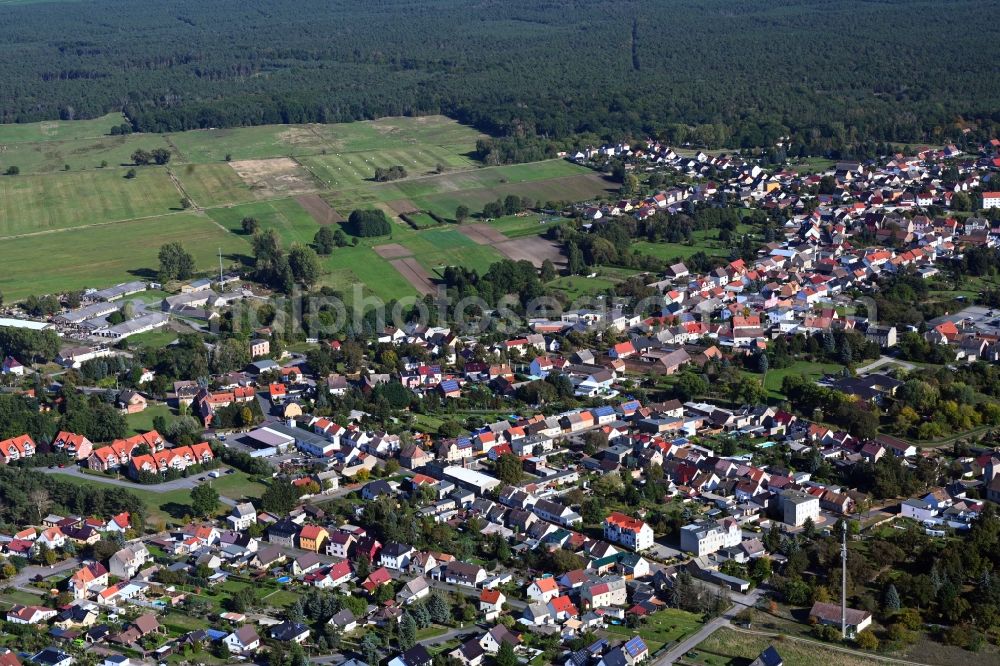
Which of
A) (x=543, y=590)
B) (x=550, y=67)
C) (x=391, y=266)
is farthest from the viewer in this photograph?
(x=550, y=67)

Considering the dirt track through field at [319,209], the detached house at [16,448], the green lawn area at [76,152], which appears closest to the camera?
the detached house at [16,448]

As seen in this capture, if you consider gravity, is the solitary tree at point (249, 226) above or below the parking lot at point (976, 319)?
above

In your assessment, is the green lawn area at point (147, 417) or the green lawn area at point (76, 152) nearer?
the green lawn area at point (147, 417)

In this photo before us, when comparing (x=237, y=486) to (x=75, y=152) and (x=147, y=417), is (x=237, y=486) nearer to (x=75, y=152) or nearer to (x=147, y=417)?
(x=147, y=417)

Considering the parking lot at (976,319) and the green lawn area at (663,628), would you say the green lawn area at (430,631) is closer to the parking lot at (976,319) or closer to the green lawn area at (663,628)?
the green lawn area at (663,628)

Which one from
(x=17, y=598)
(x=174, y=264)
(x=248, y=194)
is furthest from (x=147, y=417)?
(x=248, y=194)

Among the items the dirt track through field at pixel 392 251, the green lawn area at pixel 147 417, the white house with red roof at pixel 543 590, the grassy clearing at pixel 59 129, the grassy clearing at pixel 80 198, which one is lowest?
the green lawn area at pixel 147 417

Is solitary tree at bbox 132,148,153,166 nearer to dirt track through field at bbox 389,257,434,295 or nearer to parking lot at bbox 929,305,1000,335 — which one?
dirt track through field at bbox 389,257,434,295

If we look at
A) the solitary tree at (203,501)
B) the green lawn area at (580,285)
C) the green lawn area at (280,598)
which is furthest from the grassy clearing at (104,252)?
the green lawn area at (280,598)
